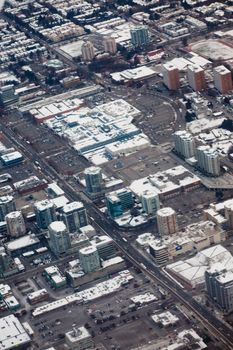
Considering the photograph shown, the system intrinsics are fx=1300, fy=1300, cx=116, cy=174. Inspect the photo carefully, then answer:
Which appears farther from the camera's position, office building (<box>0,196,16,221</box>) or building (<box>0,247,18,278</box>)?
office building (<box>0,196,16,221</box>)

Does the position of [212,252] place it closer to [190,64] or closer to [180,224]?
[180,224]

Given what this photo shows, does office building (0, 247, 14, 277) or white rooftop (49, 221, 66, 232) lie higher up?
white rooftop (49, 221, 66, 232)

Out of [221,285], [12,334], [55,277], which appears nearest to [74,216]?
[55,277]

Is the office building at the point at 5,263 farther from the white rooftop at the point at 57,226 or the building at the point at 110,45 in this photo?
the building at the point at 110,45

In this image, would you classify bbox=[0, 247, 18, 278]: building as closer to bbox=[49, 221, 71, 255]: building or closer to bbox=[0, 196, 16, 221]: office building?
bbox=[49, 221, 71, 255]: building

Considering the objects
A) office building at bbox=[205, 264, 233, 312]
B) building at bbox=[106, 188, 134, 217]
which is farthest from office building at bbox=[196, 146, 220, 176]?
office building at bbox=[205, 264, 233, 312]
